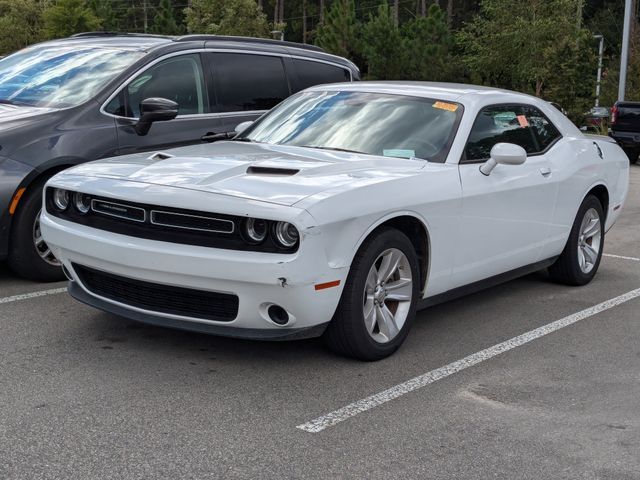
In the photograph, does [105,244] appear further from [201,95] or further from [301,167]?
[201,95]

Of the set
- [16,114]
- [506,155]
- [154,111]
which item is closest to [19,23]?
[16,114]

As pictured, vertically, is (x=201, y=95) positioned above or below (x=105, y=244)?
above

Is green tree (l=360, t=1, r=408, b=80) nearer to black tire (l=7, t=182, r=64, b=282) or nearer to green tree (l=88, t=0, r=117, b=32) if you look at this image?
green tree (l=88, t=0, r=117, b=32)

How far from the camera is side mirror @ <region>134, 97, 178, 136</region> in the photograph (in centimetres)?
697

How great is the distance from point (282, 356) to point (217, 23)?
5628 centimetres

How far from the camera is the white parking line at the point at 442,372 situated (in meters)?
4.25

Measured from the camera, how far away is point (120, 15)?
277 ft

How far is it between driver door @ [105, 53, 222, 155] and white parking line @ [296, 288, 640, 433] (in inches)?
130

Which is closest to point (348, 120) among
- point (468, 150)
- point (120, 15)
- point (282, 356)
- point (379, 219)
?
point (468, 150)

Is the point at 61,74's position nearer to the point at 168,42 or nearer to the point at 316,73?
the point at 168,42

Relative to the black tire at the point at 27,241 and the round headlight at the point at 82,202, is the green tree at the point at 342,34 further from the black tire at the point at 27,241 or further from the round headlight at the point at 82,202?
the round headlight at the point at 82,202

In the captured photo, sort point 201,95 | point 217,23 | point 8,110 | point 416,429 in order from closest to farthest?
point 416,429
point 8,110
point 201,95
point 217,23

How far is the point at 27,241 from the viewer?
21.6 feet

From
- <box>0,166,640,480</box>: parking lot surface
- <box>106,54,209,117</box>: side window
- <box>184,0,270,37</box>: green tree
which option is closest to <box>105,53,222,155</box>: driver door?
<box>106,54,209,117</box>: side window
